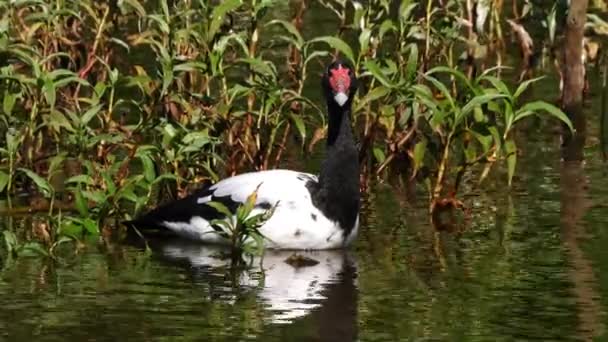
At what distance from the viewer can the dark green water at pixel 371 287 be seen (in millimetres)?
9789

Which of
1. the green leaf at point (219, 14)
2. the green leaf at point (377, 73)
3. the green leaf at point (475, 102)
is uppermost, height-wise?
the green leaf at point (219, 14)

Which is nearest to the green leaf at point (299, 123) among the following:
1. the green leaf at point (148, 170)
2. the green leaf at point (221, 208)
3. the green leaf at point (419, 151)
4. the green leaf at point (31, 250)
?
the green leaf at point (419, 151)

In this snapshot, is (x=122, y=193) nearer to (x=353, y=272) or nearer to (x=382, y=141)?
(x=353, y=272)

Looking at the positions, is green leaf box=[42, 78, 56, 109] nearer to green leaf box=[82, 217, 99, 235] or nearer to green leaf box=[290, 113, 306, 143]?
green leaf box=[82, 217, 99, 235]

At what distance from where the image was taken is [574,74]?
15016 millimetres

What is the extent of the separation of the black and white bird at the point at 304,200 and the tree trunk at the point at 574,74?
2876mm

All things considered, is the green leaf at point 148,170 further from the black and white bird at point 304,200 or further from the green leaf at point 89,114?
the green leaf at point 89,114

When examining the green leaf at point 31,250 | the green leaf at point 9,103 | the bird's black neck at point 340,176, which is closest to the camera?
the green leaf at point 31,250

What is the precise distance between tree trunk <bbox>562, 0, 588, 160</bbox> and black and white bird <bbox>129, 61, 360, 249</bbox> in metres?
2.88

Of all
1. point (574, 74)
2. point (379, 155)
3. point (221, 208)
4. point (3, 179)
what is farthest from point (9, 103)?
point (574, 74)

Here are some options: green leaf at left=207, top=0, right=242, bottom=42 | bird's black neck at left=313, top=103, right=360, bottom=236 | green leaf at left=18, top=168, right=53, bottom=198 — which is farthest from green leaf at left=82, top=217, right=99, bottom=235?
green leaf at left=207, top=0, right=242, bottom=42

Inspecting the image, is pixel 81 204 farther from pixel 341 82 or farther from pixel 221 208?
pixel 341 82

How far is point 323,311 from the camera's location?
405 inches

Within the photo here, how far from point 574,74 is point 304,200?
3801 millimetres
